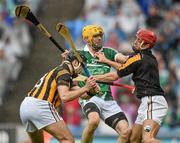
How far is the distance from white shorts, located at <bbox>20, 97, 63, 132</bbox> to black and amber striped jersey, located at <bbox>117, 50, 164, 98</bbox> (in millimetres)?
1405

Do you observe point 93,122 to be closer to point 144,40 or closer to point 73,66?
point 73,66

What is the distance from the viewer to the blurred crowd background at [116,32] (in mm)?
21422

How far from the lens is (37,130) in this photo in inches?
586

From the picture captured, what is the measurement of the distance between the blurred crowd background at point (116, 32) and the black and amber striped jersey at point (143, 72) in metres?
5.82

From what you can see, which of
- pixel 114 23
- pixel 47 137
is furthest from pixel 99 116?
pixel 114 23

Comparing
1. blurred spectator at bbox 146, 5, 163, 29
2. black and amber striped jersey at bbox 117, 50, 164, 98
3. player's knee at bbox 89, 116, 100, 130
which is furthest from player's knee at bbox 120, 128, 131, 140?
blurred spectator at bbox 146, 5, 163, 29

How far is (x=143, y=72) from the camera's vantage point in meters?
15.3

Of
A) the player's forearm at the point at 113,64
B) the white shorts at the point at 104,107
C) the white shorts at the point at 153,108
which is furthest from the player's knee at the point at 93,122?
the player's forearm at the point at 113,64

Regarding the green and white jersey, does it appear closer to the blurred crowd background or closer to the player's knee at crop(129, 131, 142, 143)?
the player's knee at crop(129, 131, 142, 143)

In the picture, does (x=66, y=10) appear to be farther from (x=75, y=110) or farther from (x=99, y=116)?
(x=99, y=116)

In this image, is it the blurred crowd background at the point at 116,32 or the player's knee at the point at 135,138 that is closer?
the player's knee at the point at 135,138

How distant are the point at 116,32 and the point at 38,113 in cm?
809

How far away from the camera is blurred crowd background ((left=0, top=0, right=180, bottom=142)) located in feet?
70.3

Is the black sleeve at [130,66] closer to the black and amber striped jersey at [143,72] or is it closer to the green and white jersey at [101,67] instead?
the black and amber striped jersey at [143,72]
